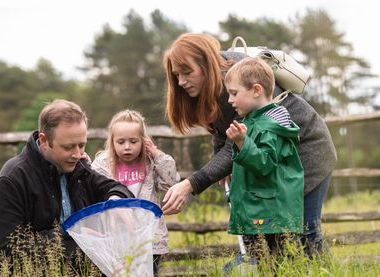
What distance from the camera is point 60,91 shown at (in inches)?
2228

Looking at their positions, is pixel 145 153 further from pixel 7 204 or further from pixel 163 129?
pixel 163 129

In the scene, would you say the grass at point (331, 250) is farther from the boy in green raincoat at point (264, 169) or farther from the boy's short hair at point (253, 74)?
the boy's short hair at point (253, 74)

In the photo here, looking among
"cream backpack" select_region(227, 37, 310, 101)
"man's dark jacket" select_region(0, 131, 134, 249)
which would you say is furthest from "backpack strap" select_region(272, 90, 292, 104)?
"man's dark jacket" select_region(0, 131, 134, 249)

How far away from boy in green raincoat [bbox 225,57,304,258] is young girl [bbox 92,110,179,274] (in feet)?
2.71

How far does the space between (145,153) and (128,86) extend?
3873 centimetres

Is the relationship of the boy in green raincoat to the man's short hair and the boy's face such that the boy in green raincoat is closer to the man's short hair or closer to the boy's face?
the boy's face

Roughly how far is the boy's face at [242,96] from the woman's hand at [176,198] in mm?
490

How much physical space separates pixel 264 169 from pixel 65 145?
1010 mm

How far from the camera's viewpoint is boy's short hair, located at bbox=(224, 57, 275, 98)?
3.87m

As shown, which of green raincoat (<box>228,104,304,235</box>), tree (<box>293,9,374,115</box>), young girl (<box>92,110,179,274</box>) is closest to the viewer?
green raincoat (<box>228,104,304,235</box>)

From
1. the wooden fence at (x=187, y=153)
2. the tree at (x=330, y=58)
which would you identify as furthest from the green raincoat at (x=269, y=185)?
the tree at (x=330, y=58)

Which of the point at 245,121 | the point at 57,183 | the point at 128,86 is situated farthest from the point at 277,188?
the point at 128,86

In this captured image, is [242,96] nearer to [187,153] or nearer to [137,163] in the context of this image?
[137,163]

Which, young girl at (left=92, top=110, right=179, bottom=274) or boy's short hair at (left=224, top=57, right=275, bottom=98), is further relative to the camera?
young girl at (left=92, top=110, right=179, bottom=274)
